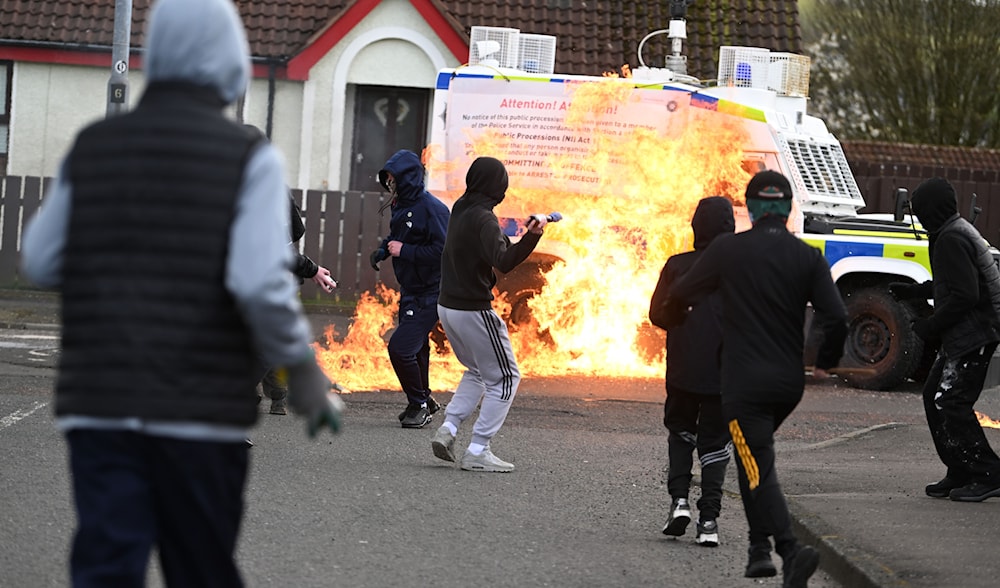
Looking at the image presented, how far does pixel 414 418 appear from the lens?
422 inches

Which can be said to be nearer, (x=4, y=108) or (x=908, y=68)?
(x=4, y=108)

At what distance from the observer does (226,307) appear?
3.74 meters

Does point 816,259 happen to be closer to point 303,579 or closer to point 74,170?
Result: point 303,579

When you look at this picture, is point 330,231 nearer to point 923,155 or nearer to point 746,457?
point 923,155

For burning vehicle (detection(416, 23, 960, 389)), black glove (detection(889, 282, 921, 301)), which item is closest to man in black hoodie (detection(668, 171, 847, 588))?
black glove (detection(889, 282, 921, 301))

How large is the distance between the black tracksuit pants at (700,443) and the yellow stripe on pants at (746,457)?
959 millimetres

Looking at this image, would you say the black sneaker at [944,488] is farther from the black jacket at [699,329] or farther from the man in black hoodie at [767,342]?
the man in black hoodie at [767,342]

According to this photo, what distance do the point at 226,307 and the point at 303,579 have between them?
2.65 metres

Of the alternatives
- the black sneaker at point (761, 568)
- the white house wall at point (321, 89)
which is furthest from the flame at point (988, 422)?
the white house wall at point (321, 89)

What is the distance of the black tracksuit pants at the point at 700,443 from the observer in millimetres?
7176

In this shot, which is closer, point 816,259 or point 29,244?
point 29,244

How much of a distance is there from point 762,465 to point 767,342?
0.48 m

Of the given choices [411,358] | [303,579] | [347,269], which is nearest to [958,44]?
[347,269]

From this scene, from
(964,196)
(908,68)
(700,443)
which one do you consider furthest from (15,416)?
(908,68)
